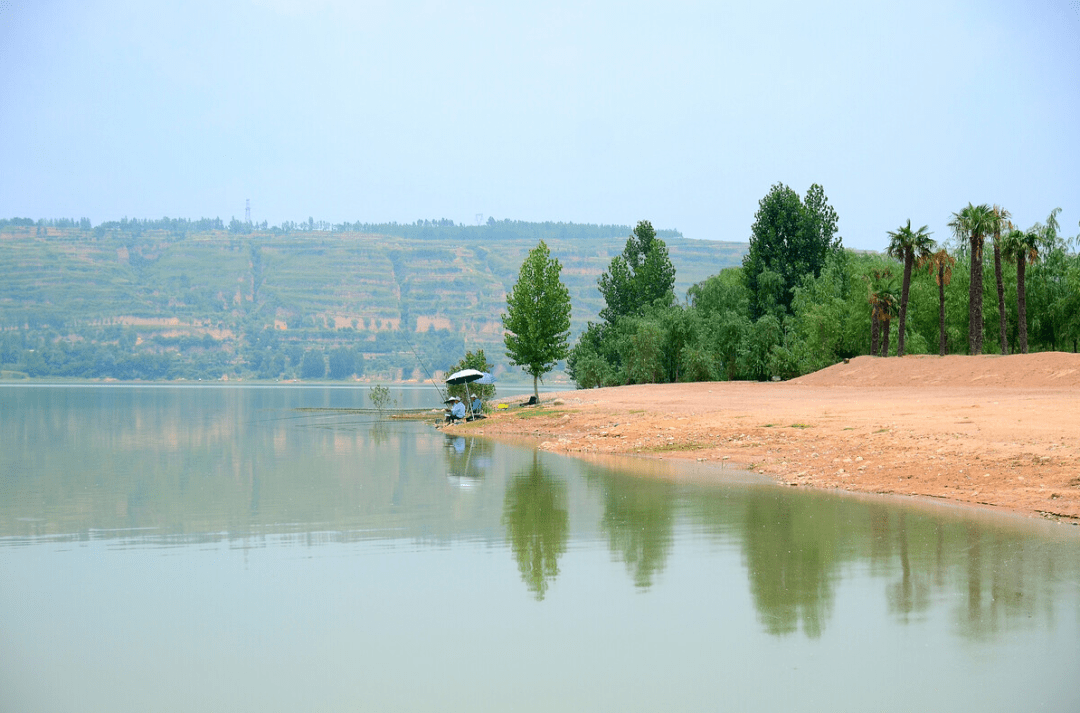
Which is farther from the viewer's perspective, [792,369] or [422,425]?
[792,369]

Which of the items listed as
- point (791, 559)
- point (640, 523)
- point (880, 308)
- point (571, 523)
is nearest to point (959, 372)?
point (880, 308)

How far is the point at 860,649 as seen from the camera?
800 cm

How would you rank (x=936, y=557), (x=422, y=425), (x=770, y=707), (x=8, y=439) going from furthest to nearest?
(x=422, y=425) → (x=8, y=439) → (x=936, y=557) → (x=770, y=707)

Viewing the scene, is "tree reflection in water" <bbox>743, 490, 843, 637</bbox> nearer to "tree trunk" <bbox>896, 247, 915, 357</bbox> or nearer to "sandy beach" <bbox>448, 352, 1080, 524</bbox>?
"sandy beach" <bbox>448, 352, 1080, 524</bbox>

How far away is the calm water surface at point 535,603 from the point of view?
284 inches

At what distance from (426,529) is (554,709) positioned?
7822 mm

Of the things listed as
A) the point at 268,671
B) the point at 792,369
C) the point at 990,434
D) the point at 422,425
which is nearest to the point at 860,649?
the point at 268,671

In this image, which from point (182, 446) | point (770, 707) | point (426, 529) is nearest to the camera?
point (770, 707)

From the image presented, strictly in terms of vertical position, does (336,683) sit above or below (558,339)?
below

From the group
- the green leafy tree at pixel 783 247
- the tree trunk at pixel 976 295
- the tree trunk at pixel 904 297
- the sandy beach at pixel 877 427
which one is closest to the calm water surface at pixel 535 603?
the sandy beach at pixel 877 427

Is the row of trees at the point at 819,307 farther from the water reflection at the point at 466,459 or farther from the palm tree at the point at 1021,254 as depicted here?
the water reflection at the point at 466,459

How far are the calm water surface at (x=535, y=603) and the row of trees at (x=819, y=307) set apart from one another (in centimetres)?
3322

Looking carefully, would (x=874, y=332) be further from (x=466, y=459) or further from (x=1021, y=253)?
(x=466, y=459)

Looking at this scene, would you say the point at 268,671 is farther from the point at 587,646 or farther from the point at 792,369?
the point at 792,369
